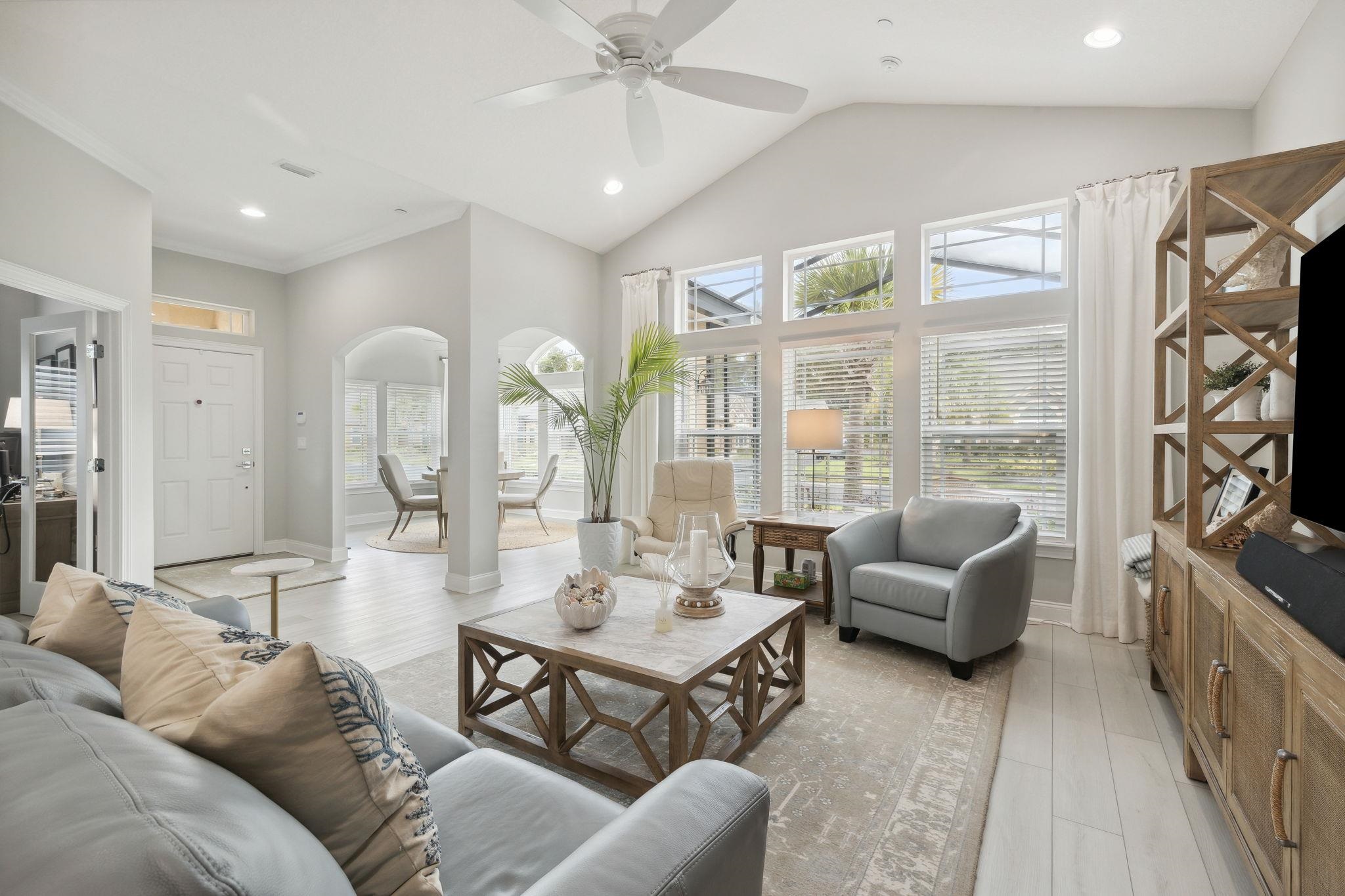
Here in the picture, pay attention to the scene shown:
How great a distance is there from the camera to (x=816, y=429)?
155 inches

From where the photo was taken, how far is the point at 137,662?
91 cm

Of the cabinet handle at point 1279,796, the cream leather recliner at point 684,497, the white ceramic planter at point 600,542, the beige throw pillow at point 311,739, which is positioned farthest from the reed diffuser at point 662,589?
the white ceramic planter at point 600,542

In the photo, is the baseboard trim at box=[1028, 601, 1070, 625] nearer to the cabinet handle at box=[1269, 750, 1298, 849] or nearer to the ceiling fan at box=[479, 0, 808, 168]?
the cabinet handle at box=[1269, 750, 1298, 849]

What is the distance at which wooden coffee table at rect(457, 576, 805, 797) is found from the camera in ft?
6.31

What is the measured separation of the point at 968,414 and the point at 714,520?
2.49 m

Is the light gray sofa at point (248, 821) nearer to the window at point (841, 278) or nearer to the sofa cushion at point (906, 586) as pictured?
the sofa cushion at point (906, 586)

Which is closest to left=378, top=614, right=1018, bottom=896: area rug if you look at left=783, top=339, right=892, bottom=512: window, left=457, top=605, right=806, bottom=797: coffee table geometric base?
left=457, top=605, right=806, bottom=797: coffee table geometric base

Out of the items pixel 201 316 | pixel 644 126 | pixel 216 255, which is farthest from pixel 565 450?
pixel 644 126

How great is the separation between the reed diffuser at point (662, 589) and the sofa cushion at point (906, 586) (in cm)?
120

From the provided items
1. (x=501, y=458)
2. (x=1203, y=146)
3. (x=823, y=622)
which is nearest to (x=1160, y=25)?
(x=1203, y=146)

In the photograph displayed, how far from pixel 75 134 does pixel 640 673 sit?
13.9 ft

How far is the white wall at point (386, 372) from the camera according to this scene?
7.80 metres

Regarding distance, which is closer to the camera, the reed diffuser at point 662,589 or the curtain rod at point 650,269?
the reed diffuser at point 662,589

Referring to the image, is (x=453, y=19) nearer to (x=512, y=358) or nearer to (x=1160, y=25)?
(x=1160, y=25)
